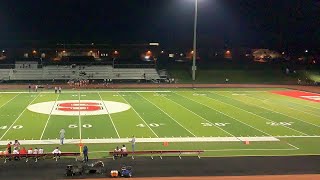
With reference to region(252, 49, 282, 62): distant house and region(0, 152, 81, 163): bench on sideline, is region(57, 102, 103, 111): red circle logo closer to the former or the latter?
region(0, 152, 81, 163): bench on sideline

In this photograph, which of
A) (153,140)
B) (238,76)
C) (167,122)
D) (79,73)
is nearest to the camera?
(153,140)

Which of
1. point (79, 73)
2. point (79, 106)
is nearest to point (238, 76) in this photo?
point (79, 73)

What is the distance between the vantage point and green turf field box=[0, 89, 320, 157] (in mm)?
23922

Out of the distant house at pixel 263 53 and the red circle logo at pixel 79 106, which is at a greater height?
the distant house at pixel 263 53

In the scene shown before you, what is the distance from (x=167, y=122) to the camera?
30578 mm

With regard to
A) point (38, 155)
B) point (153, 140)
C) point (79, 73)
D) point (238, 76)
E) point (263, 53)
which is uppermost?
point (263, 53)

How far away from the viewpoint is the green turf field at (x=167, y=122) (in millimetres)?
23922

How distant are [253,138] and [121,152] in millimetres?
8962

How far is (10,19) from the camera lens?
89.0 m

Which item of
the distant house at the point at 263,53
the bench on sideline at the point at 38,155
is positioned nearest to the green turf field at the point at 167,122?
the bench on sideline at the point at 38,155

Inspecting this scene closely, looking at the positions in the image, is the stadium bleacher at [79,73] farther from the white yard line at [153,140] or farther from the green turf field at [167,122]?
the white yard line at [153,140]

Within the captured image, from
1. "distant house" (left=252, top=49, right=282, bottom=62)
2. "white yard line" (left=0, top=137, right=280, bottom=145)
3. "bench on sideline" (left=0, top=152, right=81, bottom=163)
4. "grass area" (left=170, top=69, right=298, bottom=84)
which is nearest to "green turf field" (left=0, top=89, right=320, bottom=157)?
"white yard line" (left=0, top=137, right=280, bottom=145)

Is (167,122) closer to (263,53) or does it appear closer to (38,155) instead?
(38,155)

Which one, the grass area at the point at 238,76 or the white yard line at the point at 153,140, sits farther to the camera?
the grass area at the point at 238,76
